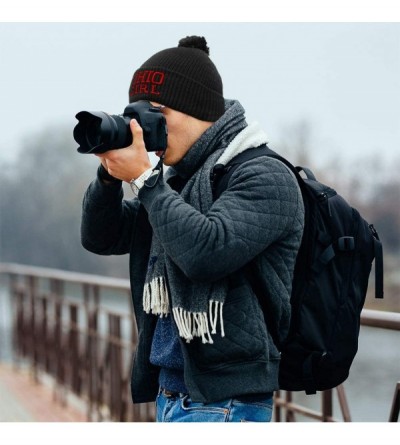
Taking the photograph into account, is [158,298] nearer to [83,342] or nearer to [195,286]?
[195,286]

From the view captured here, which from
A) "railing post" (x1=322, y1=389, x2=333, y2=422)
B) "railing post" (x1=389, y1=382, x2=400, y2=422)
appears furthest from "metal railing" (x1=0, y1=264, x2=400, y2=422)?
"railing post" (x1=389, y1=382, x2=400, y2=422)

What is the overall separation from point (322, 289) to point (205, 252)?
281 millimetres

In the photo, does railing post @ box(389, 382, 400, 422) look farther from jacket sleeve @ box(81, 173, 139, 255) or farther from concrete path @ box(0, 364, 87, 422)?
concrete path @ box(0, 364, 87, 422)

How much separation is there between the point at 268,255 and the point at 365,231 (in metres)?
0.26

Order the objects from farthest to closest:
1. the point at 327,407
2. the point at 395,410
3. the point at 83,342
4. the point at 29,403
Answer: the point at 29,403
the point at 83,342
the point at 327,407
the point at 395,410

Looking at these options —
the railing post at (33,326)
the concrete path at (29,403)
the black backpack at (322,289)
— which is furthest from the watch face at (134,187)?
the railing post at (33,326)

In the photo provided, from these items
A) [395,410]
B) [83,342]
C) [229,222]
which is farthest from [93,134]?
[83,342]

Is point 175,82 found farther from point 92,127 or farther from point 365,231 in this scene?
point 365,231

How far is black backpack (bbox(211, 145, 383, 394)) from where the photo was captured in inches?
56.1

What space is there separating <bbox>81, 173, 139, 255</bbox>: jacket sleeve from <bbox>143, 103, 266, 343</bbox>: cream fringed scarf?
5.8 inches

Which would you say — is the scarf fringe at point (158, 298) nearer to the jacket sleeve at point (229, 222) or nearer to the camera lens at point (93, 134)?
the jacket sleeve at point (229, 222)

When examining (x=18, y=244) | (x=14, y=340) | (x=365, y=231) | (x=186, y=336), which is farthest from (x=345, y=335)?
(x=18, y=244)

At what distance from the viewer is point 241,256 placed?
1.30 meters

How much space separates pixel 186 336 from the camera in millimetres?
1326
